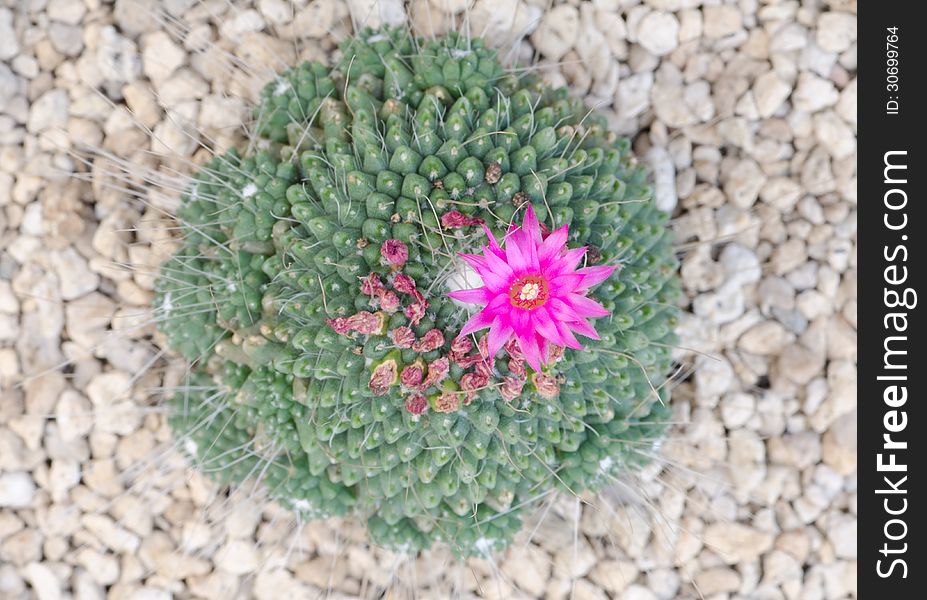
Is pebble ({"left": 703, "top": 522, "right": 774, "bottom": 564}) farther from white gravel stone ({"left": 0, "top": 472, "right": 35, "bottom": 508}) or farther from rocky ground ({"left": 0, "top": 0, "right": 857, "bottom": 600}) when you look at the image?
white gravel stone ({"left": 0, "top": 472, "right": 35, "bottom": 508})

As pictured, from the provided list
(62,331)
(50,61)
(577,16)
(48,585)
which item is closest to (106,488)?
(48,585)

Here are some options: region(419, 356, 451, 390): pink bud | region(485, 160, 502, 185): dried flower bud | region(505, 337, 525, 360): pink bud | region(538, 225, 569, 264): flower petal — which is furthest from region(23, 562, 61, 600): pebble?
region(538, 225, 569, 264): flower petal

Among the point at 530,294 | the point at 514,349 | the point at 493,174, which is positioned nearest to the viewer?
the point at 530,294

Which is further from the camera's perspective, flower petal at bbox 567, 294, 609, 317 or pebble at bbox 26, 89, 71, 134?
pebble at bbox 26, 89, 71, 134

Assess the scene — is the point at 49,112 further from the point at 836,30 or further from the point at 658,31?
the point at 836,30

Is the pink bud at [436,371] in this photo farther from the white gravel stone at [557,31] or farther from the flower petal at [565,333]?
the white gravel stone at [557,31]

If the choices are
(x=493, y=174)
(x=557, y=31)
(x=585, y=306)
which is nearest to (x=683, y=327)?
(x=557, y=31)
